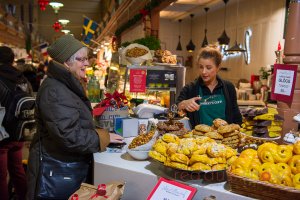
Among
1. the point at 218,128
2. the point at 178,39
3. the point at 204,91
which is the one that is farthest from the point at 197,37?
the point at 218,128

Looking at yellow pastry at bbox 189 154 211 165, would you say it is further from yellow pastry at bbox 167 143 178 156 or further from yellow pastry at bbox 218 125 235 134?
yellow pastry at bbox 218 125 235 134

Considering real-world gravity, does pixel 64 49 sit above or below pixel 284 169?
above

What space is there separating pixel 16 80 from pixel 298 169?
128 inches

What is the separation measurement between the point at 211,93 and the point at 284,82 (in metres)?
0.98

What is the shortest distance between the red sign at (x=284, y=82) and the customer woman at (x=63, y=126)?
1.38 metres

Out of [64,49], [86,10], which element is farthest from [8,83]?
[86,10]

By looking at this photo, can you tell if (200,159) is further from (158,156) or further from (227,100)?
(227,100)

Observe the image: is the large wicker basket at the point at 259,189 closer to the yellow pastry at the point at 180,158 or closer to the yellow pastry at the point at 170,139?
the yellow pastry at the point at 180,158

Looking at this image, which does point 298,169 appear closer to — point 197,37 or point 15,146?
point 15,146

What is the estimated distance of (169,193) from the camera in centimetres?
178

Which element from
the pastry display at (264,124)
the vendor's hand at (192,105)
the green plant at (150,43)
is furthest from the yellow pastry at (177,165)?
the green plant at (150,43)

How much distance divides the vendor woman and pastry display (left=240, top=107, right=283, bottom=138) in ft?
2.75

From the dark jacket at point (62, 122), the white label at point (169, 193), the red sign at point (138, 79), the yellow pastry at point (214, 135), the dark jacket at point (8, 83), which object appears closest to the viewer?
the white label at point (169, 193)

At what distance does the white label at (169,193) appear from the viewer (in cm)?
174
